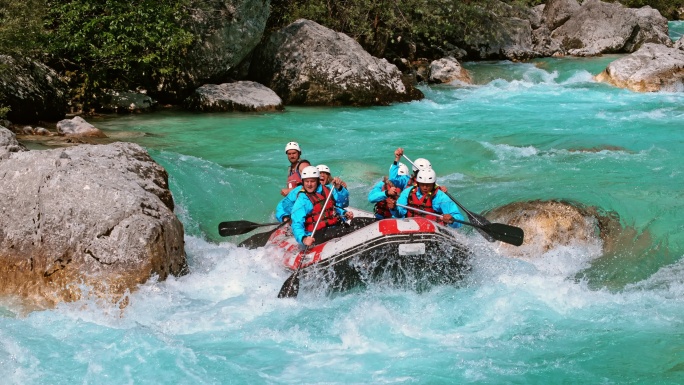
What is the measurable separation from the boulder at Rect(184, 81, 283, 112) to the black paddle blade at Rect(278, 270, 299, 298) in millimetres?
9375

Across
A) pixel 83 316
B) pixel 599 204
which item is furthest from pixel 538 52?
pixel 83 316

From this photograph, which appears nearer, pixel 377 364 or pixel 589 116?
pixel 377 364

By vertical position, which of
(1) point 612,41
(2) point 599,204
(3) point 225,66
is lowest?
(2) point 599,204

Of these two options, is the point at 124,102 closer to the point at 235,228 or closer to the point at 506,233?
the point at 235,228

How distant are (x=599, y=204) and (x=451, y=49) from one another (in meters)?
14.7

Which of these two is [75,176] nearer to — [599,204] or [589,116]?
[599,204]

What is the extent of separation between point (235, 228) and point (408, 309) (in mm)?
2349

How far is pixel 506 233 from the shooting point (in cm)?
750

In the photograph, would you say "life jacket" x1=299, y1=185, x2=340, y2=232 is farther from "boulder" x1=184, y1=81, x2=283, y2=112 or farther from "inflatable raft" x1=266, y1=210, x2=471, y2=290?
"boulder" x1=184, y1=81, x2=283, y2=112

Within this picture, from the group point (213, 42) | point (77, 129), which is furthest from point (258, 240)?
point (213, 42)

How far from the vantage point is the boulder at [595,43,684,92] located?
18000 millimetres

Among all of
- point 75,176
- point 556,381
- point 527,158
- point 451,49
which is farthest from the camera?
point 451,49

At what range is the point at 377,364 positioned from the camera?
575 cm

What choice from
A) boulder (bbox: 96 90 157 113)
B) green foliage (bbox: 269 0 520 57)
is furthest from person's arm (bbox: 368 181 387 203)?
green foliage (bbox: 269 0 520 57)
